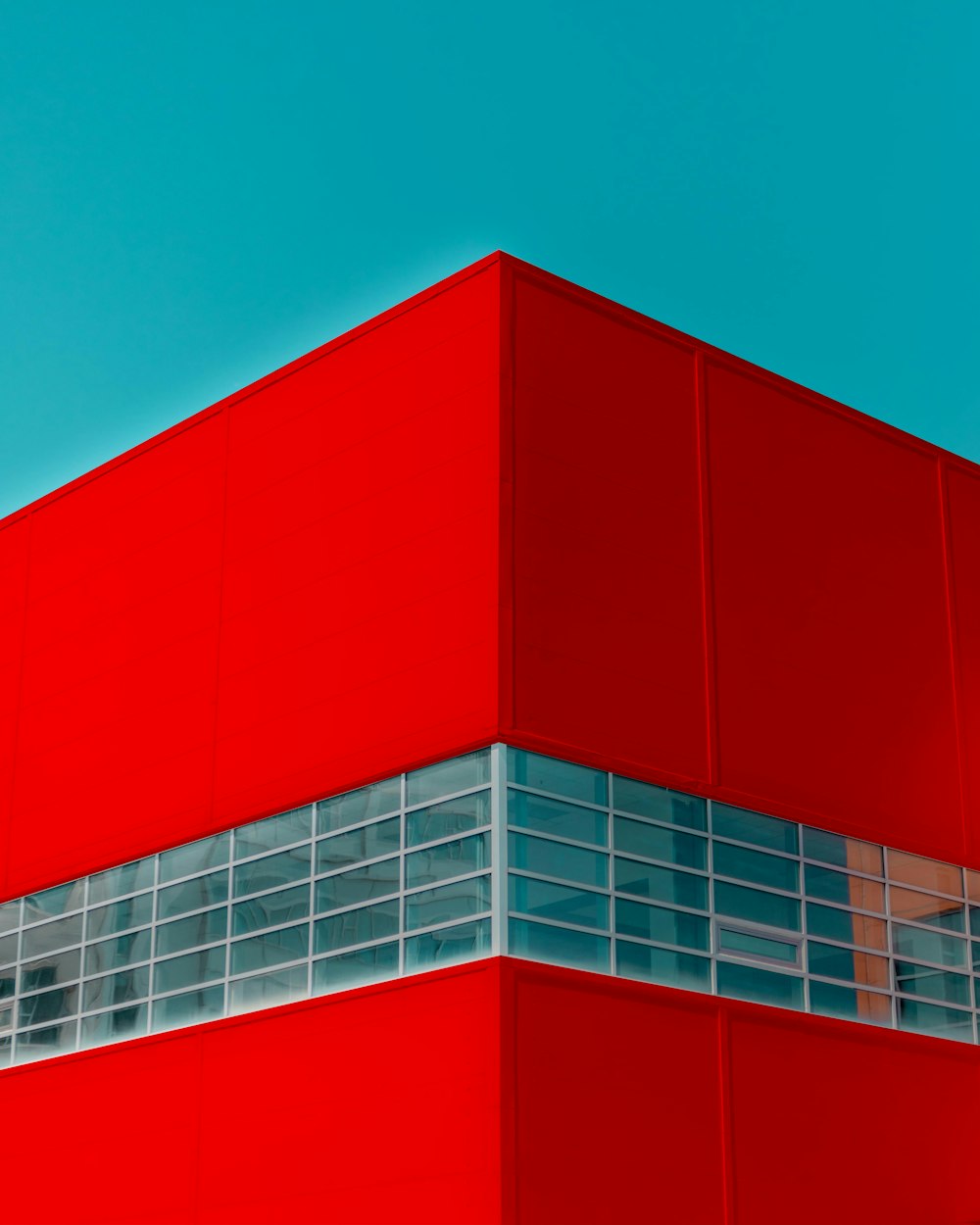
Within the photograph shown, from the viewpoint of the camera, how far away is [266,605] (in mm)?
25688

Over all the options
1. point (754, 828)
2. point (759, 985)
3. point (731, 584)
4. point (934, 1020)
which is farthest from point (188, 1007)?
point (934, 1020)

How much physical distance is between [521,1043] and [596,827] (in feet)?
9.90

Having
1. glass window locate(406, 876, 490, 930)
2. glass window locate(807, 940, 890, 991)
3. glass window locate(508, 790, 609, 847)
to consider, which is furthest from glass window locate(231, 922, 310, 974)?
glass window locate(807, 940, 890, 991)

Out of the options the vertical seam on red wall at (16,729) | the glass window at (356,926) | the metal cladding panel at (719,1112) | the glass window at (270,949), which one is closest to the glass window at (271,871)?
the glass window at (270,949)

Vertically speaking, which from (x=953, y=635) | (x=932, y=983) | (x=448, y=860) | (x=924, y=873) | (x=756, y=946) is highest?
(x=953, y=635)

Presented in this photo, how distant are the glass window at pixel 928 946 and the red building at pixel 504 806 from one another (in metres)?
0.07

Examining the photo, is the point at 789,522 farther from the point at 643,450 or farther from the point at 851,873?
the point at 851,873

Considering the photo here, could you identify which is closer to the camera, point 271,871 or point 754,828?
point 271,871

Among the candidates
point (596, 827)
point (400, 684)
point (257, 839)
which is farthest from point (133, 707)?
point (596, 827)

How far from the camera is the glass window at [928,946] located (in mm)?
26000

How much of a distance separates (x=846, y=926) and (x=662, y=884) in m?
3.49

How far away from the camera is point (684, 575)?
978 inches

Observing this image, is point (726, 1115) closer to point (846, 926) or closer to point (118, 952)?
point (846, 926)

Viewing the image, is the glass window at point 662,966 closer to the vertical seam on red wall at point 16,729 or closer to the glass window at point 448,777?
the glass window at point 448,777
